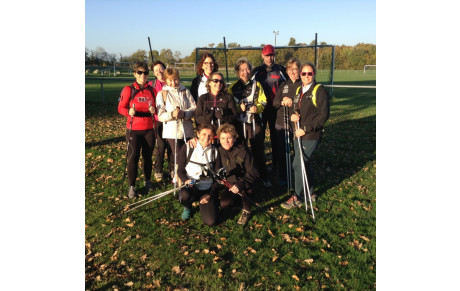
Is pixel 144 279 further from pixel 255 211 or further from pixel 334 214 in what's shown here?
pixel 334 214

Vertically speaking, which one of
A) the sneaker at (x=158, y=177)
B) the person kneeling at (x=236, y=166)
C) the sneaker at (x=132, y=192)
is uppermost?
the person kneeling at (x=236, y=166)

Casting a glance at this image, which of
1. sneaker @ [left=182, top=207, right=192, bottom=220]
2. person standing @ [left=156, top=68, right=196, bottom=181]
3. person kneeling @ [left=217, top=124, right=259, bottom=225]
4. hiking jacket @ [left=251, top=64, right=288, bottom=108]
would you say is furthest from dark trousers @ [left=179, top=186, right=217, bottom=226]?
hiking jacket @ [left=251, top=64, right=288, bottom=108]

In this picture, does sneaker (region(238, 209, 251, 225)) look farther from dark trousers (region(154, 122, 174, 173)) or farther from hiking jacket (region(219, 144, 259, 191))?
dark trousers (region(154, 122, 174, 173))

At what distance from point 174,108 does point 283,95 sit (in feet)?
6.37

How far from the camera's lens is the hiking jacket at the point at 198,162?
5.57 m

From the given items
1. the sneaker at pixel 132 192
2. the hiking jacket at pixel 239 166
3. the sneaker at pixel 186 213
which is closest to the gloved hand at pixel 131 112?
the sneaker at pixel 132 192

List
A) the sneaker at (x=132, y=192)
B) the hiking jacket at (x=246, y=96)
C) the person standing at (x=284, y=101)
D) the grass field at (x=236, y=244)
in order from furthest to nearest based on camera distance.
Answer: the sneaker at (x=132, y=192) < the hiking jacket at (x=246, y=96) < the person standing at (x=284, y=101) < the grass field at (x=236, y=244)

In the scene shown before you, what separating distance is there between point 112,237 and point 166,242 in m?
0.84

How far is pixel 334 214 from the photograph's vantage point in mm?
5895

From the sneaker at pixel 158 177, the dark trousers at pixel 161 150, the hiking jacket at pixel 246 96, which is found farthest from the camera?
the sneaker at pixel 158 177

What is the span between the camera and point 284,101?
233 inches

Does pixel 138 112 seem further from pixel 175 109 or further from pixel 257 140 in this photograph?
pixel 257 140

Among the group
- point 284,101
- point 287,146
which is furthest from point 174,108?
point 287,146

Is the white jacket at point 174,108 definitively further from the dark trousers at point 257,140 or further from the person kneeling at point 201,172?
the dark trousers at point 257,140
